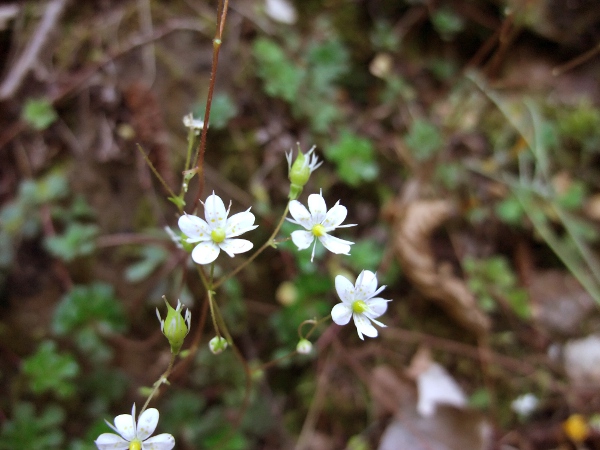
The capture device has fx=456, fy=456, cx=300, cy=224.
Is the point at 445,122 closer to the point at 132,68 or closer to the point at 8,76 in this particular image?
the point at 132,68

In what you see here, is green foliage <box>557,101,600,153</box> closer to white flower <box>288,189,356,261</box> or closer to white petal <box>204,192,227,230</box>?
white flower <box>288,189,356,261</box>

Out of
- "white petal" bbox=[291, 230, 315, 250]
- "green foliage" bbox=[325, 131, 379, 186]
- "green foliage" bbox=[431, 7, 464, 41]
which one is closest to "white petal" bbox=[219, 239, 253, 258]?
"white petal" bbox=[291, 230, 315, 250]

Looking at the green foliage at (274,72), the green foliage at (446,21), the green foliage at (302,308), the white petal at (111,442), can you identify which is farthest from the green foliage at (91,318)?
the green foliage at (446,21)

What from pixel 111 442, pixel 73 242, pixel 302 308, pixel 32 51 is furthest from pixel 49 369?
pixel 32 51

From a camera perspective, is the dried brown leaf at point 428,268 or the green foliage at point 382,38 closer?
the dried brown leaf at point 428,268

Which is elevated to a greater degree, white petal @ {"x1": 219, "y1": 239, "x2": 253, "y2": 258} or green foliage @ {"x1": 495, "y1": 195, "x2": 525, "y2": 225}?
white petal @ {"x1": 219, "y1": 239, "x2": 253, "y2": 258}

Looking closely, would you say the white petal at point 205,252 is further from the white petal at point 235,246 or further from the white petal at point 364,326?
the white petal at point 364,326

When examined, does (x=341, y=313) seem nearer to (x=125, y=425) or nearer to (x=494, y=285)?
(x=125, y=425)
